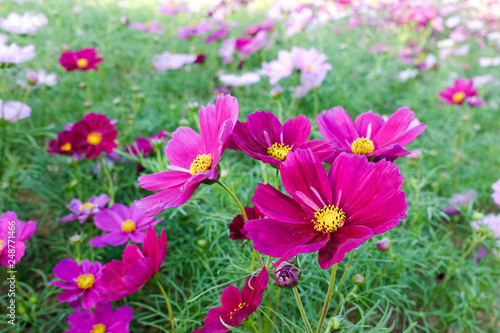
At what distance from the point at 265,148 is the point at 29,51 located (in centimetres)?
106

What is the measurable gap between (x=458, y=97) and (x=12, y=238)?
68.5 inches

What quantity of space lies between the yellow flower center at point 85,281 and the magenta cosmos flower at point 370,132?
59 centimetres

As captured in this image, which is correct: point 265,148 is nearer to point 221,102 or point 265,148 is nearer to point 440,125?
point 221,102

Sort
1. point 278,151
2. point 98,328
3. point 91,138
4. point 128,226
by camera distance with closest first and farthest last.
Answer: point 278,151, point 98,328, point 128,226, point 91,138

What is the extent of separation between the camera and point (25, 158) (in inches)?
63.6

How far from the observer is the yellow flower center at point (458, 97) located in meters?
1.66

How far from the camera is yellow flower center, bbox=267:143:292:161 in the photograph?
2.04 feet

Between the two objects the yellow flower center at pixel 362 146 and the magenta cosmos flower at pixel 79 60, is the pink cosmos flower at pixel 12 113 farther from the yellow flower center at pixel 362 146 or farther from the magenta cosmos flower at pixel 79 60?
the yellow flower center at pixel 362 146

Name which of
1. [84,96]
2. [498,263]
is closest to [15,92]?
[84,96]

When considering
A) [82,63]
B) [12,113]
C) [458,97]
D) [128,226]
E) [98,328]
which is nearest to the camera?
[98,328]

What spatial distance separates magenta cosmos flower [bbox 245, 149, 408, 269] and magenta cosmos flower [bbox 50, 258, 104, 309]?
48cm

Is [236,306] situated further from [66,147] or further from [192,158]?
[66,147]

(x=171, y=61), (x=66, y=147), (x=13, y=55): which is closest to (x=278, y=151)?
(x=66, y=147)

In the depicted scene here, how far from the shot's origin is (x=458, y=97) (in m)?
1.67
